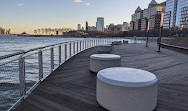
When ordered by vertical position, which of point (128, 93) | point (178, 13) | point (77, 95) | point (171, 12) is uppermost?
point (171, 12)

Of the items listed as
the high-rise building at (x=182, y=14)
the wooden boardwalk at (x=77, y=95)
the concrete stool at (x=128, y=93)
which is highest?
the high-rise building at (x=182, y=14)

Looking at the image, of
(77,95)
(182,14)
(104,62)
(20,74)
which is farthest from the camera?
(182,14)

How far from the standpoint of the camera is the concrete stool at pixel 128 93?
2.66 metres

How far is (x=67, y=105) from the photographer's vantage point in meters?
3.09

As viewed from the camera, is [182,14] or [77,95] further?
[182,14]

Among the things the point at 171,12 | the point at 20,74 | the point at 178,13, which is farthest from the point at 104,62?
the point at 171,12

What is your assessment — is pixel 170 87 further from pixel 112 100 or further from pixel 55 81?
pixel 55 81

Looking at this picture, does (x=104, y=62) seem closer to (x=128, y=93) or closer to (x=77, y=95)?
(x=77, y=95)

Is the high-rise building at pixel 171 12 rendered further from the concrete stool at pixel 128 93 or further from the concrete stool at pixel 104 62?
the concrete stool at pixel 128 93

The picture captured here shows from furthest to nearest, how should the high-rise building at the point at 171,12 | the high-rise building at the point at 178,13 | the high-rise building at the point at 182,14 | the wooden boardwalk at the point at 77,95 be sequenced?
the high-rise building at the point at 171,12, the high-rise building at the point at 178,13, the high-rise building at the point at 182,14, the wooden boardwalk at the point at 77,95

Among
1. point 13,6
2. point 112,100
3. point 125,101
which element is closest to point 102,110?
point 112,100

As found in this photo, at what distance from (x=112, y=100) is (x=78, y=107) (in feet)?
2.47

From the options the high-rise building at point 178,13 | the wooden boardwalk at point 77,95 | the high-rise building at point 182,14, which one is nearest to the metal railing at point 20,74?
the wooden boardwalk at point 77,95

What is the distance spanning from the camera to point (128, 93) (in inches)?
105
